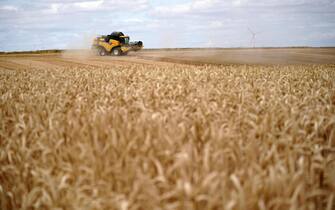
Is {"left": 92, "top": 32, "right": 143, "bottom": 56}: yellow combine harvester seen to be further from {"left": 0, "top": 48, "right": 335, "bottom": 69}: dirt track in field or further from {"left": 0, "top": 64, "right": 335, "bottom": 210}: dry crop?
{"left": 0, "top": 64, "right": 335, "bottom": 210}: dry crop

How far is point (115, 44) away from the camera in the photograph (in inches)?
1442

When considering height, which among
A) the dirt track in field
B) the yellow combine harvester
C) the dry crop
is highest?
the yellow combine harvester

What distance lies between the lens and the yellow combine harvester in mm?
36750

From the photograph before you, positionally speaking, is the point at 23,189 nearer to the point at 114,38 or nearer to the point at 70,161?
the point at 70,161

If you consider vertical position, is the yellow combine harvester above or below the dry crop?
above

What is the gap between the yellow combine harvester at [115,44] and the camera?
121ft

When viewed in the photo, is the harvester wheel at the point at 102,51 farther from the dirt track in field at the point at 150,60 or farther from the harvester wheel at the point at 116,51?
the dirt track in field at the point at 150,60

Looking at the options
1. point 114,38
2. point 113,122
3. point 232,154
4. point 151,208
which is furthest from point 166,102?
point 114,38

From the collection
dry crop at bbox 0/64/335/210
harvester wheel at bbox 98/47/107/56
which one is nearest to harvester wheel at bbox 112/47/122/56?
harvester wheel at bbox 98/47/107/56

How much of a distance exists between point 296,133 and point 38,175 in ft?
9.73

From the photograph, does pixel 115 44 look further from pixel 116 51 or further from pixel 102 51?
pixel 102 51

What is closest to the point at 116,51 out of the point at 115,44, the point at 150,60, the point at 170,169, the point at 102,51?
the point at 115,44

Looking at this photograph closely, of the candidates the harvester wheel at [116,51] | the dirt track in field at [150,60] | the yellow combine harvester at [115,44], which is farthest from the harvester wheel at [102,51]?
the dirt track in field at [150,60]

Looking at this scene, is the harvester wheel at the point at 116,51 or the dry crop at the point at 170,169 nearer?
the dry crop at the point at 170,169
